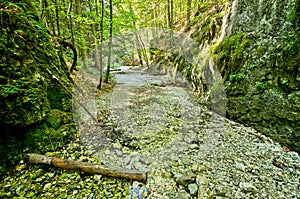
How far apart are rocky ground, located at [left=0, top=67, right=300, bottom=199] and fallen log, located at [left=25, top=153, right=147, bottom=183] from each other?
80 mm

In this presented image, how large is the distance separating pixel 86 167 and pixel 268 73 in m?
4.33

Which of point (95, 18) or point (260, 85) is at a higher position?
point (95, 18)

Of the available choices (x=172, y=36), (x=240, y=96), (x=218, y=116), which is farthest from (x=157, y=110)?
(x=172, y=36)

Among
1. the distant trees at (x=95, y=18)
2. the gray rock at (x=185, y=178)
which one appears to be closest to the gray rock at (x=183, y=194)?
the gray rock at (x=185, y=178)

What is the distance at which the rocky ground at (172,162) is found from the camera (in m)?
2.52

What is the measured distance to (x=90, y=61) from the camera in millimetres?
11969

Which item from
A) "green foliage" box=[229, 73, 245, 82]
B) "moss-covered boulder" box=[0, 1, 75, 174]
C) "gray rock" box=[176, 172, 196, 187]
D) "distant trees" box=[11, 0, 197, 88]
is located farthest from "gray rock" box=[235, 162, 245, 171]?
"distant trees" box=[11, 0, 197, 88]

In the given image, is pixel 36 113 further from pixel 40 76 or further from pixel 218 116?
pixel 218 116

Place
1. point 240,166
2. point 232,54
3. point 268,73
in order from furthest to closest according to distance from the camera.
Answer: point 232,54 → point 268,73 → point 240,166

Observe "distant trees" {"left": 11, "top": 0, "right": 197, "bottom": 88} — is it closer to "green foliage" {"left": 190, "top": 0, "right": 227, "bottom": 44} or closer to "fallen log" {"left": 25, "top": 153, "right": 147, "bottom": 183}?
"green foliage" {"left": 190, "top": 0, "right": 227, "bottom": 44}

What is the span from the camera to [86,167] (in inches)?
111

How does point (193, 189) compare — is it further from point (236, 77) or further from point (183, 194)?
point (236, 77)

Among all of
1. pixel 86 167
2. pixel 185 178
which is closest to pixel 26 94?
pixel 86 167

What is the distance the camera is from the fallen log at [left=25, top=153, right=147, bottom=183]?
2756 mm
